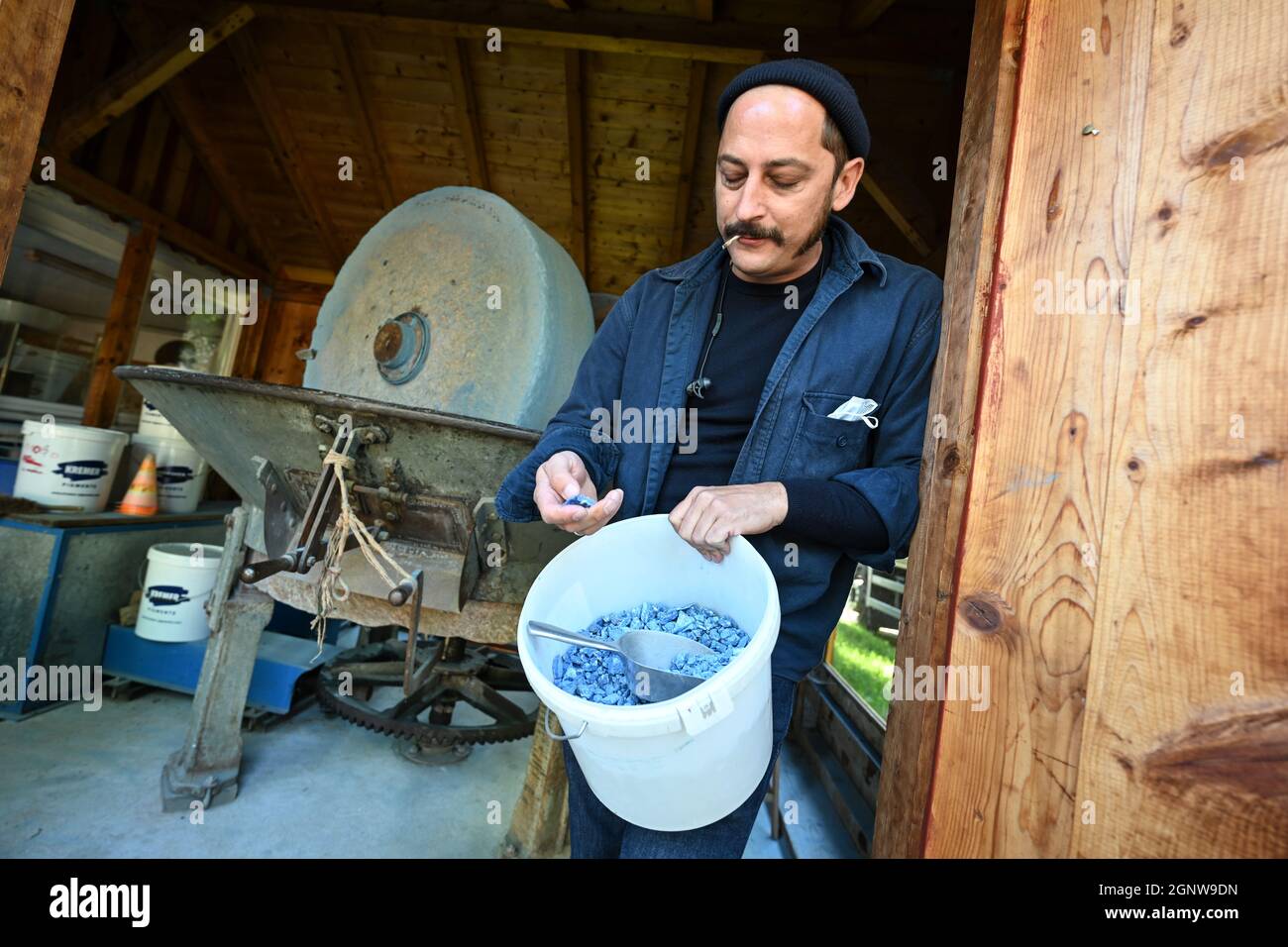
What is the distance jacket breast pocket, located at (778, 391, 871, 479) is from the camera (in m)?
1.33

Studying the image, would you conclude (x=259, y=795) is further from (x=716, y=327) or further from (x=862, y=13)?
(x=862, y=13)

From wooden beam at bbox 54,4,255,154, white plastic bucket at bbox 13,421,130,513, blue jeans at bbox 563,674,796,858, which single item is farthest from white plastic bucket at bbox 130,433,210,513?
blue jeans at bbox 563,674,796,858

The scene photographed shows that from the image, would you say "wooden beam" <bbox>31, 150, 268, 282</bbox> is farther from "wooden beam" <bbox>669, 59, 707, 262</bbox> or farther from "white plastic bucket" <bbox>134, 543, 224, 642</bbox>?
"wooden beam" <bbox>669, 59, 707, 262</bbox>

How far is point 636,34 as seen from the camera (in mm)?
4207

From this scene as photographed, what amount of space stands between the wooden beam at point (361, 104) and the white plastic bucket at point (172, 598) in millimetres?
3702

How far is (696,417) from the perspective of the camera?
1.47 m

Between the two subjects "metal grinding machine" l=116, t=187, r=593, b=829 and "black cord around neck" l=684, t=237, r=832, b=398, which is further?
"metal grinding machine" l=116, t=187, r=593, b=829

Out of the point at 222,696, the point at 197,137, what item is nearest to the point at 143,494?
the point at 222,696

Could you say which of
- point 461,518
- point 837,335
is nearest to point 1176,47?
point 837,335

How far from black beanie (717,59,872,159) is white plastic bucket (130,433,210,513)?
459 cm

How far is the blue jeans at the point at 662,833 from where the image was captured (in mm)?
1250

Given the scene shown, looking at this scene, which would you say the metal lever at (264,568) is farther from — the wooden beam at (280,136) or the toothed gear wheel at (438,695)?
the wooden beam at (280,136)
